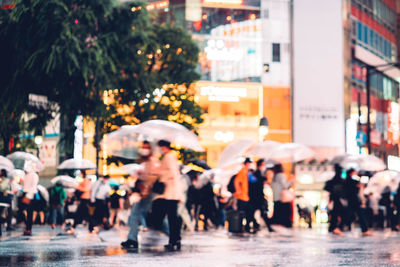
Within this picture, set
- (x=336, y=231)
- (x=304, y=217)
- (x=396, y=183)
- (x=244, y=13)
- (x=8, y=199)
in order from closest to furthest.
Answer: (x=8, y=199) → (x=336, y=231) → (x=396, y=183) → (x=304, y=217) → (x=244, y=13)

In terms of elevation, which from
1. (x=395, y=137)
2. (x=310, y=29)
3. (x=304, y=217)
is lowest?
(x=304, y=217)

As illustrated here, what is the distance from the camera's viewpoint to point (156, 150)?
1295 cm

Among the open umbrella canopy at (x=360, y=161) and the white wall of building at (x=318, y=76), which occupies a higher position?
the white wall of building at (x=318, y=76)

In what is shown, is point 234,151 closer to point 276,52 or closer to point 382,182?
point 382,182

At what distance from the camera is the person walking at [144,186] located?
12.7m

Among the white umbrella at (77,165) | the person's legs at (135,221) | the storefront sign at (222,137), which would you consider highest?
the storefront sign at (222,137)

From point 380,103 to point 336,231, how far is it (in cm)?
4033

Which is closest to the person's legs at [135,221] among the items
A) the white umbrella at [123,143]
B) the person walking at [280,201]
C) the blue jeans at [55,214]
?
the white umbrella at [123,143]

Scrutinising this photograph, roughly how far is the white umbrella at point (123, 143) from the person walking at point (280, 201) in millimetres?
3487

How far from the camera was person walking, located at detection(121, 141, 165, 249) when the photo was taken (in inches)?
499

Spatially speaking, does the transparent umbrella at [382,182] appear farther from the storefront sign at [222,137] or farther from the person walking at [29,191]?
the storefront sign at [222,137]

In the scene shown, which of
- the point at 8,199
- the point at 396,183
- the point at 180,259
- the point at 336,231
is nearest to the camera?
the point at 180,259

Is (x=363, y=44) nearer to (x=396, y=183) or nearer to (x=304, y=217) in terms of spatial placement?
(x=304, y=217)

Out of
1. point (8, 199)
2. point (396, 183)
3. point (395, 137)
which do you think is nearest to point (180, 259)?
point (8, 199)
